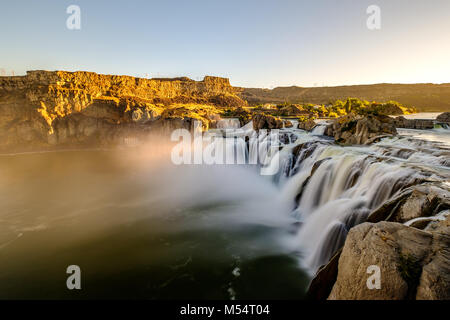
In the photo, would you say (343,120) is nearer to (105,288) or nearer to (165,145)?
(105,288)

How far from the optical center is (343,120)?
23.1 meters

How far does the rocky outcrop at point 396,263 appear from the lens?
133 inches

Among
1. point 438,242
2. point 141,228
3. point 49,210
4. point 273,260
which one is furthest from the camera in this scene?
point 49,210

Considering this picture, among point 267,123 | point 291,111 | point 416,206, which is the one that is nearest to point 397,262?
point 416,206

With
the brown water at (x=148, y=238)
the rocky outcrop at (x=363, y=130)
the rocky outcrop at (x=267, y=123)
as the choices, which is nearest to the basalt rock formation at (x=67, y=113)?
the rocky outcrop at (x=267, y=123)

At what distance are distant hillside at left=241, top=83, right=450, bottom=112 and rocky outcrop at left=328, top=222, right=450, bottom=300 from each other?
84.2m

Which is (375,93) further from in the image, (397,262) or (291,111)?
(397,262)

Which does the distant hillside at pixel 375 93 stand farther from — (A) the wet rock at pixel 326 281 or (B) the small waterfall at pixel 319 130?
(A) the wet rock at pixel 326 281

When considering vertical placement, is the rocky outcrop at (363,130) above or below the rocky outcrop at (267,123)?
below

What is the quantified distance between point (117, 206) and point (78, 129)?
32.2 meters

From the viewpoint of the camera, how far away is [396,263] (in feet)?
12.0

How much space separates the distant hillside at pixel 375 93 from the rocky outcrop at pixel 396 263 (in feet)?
276

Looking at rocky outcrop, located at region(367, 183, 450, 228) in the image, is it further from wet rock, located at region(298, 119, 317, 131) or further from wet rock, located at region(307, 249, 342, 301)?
wet rock, located at region(298, 119, 317, 131)

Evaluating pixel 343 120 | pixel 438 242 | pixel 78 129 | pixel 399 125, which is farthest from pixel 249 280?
pixel 78 129
